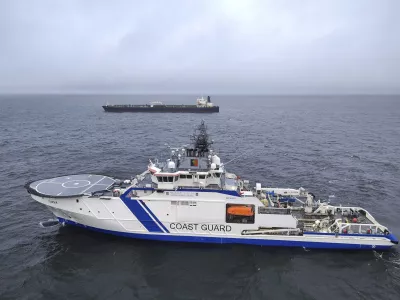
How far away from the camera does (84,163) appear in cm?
4319

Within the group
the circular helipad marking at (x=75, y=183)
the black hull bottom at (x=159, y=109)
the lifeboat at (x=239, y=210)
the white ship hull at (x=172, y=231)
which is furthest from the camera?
the black hull bottom at (x=159, y=109)

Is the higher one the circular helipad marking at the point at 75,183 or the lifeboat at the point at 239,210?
the circular helipad marking at the point at 75,183

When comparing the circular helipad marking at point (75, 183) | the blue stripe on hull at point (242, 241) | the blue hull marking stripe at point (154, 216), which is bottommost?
the blue stripe on hull at point (242, 241)

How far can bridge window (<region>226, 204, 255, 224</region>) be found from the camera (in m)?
21.5

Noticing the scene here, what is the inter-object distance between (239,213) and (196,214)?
3194 millimetres

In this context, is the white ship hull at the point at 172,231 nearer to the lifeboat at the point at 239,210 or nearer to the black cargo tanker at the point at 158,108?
the lifeboat at the point at 239,210

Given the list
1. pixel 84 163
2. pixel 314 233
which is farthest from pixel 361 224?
pixel 84 163

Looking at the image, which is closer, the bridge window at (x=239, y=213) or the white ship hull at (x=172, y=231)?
the white ship hull at (x=172, y=231)

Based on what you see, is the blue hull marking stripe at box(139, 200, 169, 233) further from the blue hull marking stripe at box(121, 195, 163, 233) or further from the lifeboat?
the lifeboat

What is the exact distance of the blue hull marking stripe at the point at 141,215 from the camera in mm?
A: 21406

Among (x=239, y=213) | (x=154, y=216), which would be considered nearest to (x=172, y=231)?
(x=154, y=216)

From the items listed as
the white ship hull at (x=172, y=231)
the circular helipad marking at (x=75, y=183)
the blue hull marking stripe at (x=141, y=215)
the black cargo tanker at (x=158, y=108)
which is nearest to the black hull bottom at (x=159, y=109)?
the black cargo tanker at (x=158, y=108)

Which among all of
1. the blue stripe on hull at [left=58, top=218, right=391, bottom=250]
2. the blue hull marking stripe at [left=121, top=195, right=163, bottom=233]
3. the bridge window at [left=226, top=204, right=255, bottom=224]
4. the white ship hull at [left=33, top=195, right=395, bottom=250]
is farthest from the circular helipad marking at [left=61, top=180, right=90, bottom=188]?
the bridge window at [left=226, top=204, right=255, bottom=224]

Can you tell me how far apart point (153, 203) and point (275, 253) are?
9702mm
